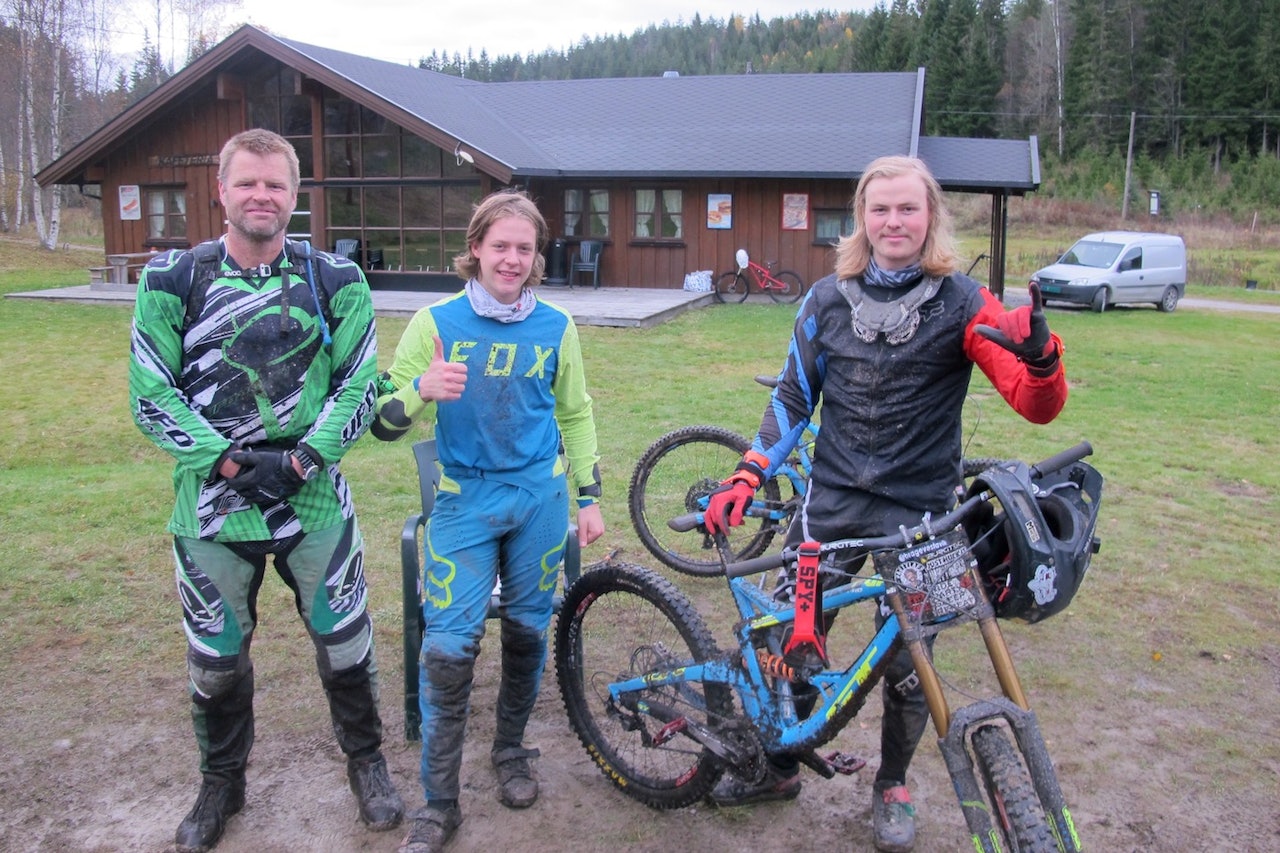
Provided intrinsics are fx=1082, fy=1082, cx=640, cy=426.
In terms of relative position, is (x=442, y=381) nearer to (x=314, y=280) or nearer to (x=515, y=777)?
(x=314, y=280)

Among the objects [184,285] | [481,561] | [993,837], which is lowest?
[993,837]

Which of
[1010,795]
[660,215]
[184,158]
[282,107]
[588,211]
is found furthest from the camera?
[588,211]

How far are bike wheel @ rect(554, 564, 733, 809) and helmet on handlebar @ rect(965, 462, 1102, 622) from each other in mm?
1056

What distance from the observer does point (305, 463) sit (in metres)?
3.00

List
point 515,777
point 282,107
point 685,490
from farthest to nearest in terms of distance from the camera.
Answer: point 282,107 < point 685,490 < point 515,777

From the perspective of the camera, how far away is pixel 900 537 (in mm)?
2621

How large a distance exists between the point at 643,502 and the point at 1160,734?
2.63 meters

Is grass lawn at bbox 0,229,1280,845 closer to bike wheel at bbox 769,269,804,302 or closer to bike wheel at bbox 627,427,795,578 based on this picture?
bike wheel at bbox 627,427,795,578

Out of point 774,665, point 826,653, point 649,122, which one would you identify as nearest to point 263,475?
point 774,665

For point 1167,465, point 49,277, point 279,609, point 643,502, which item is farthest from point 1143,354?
point 49,277

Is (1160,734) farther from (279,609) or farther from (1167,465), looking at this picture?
(1167,465)

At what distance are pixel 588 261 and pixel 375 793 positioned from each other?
1974 cm

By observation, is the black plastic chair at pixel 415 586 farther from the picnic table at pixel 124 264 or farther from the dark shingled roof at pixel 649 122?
the picnic table at pixel 124 264

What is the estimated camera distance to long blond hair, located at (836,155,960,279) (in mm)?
2893
